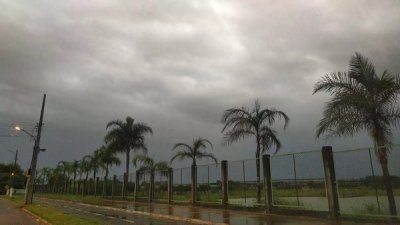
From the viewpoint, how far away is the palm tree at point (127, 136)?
4341 centimetres

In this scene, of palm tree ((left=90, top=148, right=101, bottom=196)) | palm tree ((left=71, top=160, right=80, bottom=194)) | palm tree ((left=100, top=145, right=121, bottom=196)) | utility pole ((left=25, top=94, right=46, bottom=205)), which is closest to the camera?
utility pole ((left=25, top=94, right=46, bottom=205))

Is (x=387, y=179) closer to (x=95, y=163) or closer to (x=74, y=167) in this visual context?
(x=95, y=163)

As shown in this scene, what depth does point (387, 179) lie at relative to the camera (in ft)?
43.4

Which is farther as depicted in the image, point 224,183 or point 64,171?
point 64,171

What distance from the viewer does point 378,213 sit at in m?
13.3

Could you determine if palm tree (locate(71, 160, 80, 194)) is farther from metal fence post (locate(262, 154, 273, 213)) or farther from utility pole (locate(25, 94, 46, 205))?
metal fence post (locate(262, 154, 273, 213))

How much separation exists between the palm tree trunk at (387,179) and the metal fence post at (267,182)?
610cm

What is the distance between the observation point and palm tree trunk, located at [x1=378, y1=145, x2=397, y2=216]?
42.5 feet

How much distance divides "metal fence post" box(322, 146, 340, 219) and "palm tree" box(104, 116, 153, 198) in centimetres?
3042

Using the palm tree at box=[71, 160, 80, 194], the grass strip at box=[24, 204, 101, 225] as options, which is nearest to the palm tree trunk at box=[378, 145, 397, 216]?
the grass strip at box=[24, 204, 101, 225]

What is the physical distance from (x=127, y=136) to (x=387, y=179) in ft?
109

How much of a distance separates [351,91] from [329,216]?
187 inches

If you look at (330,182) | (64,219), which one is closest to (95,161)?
(64,219)

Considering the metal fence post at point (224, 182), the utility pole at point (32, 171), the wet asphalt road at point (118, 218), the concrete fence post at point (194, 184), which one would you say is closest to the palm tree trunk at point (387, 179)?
the wet asphalt road at point (118, 218)
